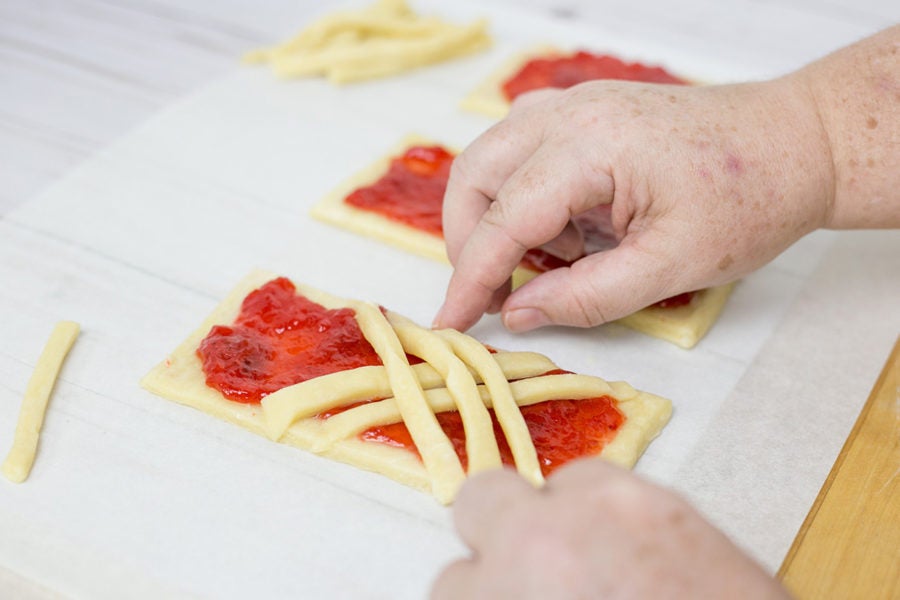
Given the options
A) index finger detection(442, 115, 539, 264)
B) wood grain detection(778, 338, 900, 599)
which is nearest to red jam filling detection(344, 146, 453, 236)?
index finger detection(442, 115, 539, 264)

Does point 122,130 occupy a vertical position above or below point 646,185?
below

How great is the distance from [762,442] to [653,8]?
2585 millimetres

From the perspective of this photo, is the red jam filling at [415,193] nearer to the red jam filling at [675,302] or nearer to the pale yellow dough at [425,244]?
the pale yellow dough at [425,244]

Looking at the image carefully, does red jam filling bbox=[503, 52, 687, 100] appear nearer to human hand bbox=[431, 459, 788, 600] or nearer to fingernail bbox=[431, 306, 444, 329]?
fingernail bbox=[431, 306, 444, 329]

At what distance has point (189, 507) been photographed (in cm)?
191

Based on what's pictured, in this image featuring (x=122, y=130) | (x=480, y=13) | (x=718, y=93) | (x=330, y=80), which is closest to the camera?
(x=718, y=93)

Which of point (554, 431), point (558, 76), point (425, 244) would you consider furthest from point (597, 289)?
point (558, 76)

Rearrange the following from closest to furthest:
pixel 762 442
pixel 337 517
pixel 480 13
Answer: pixel 337 517 → pixel 762 442 → pixel 480 13

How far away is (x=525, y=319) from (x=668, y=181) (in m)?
0.42

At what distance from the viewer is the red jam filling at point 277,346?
2.11 metres

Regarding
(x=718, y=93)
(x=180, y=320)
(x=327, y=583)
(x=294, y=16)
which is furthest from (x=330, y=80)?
(x=327, y=583)

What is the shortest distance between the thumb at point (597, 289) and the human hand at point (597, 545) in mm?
828

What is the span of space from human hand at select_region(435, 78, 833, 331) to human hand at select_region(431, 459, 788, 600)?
86cm

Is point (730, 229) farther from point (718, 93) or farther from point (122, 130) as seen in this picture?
point (122, 130)
